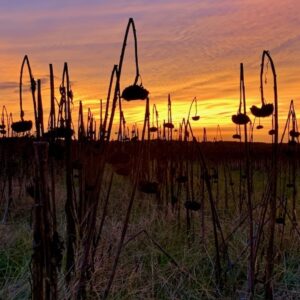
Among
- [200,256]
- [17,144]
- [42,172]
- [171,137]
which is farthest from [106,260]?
[17,144]

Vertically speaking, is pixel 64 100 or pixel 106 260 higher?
pixel 64 100

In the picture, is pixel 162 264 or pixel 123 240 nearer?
pixel 123 240

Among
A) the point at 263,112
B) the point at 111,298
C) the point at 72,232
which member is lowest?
the point at 111,298

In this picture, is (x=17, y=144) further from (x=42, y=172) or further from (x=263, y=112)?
(x=42, y=172)

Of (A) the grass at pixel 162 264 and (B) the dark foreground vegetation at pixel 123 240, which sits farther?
(A) the grass at pixel 162 264

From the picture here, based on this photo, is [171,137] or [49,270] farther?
[171,137]

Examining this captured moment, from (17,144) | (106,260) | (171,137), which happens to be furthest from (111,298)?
(17,144)

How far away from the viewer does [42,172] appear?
1.46m

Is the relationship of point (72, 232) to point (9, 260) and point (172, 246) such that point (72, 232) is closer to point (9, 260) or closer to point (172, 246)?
point (9, 260)

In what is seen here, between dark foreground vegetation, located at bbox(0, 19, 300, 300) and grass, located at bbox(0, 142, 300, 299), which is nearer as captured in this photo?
Answer: dark foreground vegetation, located at bbox(0, 19, 300, 300)

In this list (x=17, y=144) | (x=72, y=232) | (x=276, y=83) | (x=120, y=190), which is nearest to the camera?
(x=276, y=83)

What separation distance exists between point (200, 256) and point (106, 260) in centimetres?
88

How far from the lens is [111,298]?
2777mm

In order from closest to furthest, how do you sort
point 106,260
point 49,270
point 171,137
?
point 49,270
point 106,260
point 171,137
